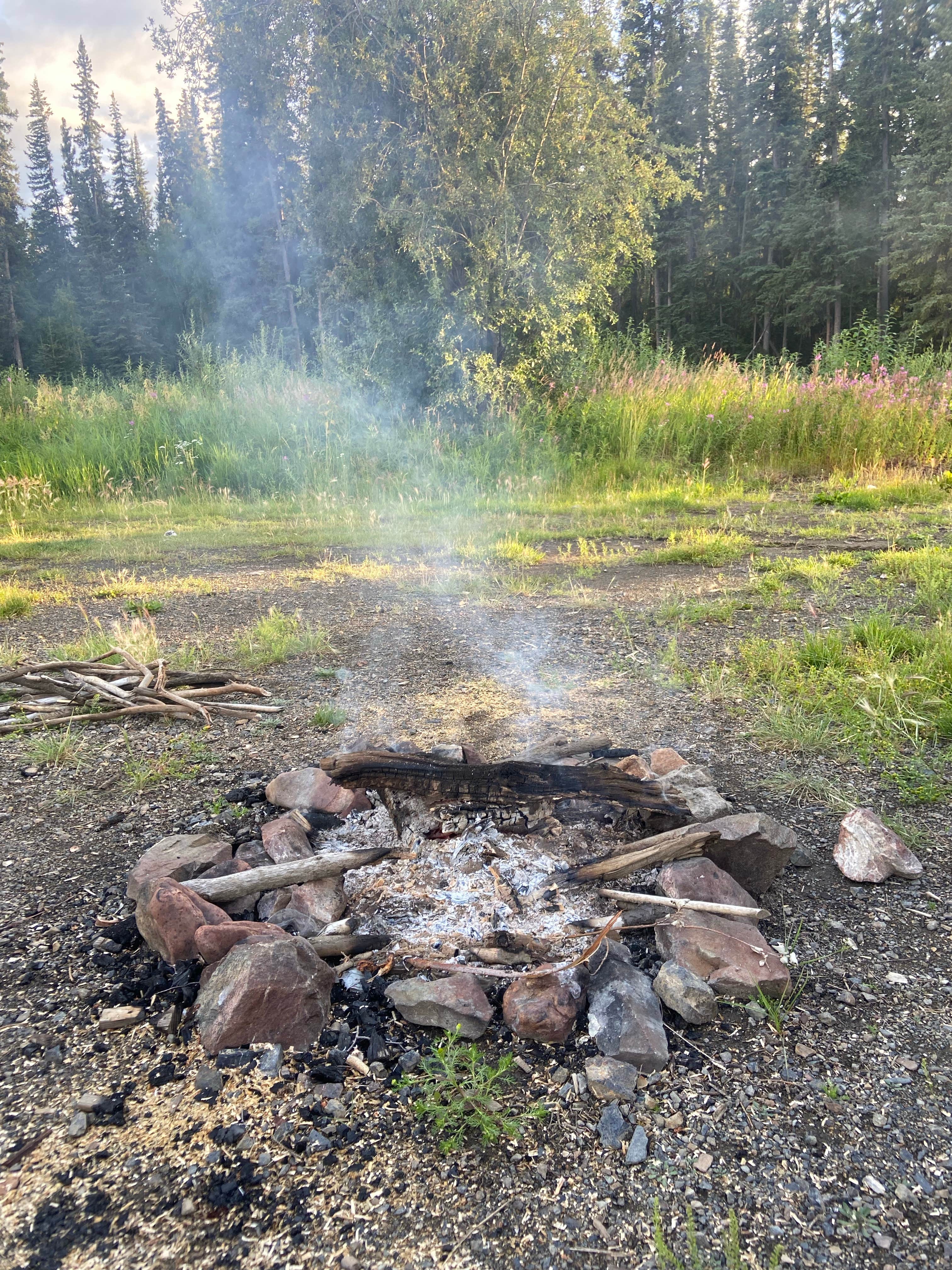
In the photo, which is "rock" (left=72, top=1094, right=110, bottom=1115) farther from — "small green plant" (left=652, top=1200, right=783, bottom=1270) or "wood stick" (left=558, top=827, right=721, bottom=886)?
"wood stick" (left=558, top=827, right=721, bottom=886)

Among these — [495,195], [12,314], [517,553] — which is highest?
[12,314]

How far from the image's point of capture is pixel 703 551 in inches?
190

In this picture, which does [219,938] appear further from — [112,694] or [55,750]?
[112,694]

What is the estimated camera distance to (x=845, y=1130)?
111cm

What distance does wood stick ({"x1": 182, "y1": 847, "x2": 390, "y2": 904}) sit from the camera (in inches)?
63.0

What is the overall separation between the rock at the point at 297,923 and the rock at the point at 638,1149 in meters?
0.72

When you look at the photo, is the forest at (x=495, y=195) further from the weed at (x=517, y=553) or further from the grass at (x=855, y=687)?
the grass at (x=855, y=687)

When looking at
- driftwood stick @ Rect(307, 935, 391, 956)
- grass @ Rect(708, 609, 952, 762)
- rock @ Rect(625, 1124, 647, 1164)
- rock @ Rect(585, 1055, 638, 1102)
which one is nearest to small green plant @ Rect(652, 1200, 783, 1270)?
rock @ Rect(625, 1124, 647, 1164)

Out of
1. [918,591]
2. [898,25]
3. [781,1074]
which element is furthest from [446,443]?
[898,25]

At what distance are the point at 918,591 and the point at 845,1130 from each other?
3073 mm

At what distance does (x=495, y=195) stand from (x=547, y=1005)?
801 centimetres

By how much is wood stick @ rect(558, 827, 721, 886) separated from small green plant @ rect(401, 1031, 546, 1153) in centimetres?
48

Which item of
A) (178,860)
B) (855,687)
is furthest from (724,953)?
(855,687)

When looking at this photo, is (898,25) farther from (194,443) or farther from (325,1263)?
(325,1263)
